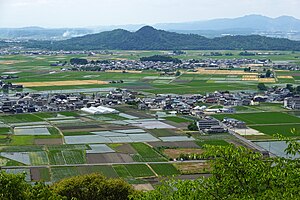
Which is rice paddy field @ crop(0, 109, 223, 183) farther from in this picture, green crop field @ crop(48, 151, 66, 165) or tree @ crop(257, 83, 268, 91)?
tree @ crop(257, 83, 268, 91)

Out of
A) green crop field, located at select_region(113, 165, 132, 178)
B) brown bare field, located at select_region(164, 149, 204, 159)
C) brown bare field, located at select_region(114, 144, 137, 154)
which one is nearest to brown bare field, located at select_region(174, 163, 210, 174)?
brown bare field, located at select_region(164, 149, 204, 159)

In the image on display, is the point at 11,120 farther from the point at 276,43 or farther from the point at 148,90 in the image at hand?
the point at 276,43

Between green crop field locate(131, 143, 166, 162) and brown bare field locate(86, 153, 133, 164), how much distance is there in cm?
45

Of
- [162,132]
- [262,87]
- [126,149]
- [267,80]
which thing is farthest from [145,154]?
[267,80]

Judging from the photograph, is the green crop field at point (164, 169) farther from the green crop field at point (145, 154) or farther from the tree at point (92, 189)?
the tree at point (92, 189)

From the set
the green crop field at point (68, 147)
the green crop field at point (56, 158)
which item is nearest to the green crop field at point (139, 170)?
the green crop field at point (56, 158)

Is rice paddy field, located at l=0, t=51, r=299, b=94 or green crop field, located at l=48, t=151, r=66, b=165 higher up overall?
green crop field, located at l=48, t=151, r=66, b=165

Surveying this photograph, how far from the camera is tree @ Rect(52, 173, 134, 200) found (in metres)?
12.6

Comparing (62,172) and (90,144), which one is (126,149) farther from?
(62,172)

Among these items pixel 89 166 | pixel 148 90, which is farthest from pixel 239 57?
pixel 89 166

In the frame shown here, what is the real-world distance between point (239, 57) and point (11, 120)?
50809 mm

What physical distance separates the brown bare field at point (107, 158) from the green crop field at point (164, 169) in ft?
5.00

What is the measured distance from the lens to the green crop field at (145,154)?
20672 millimetres

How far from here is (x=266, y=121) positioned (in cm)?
2905
